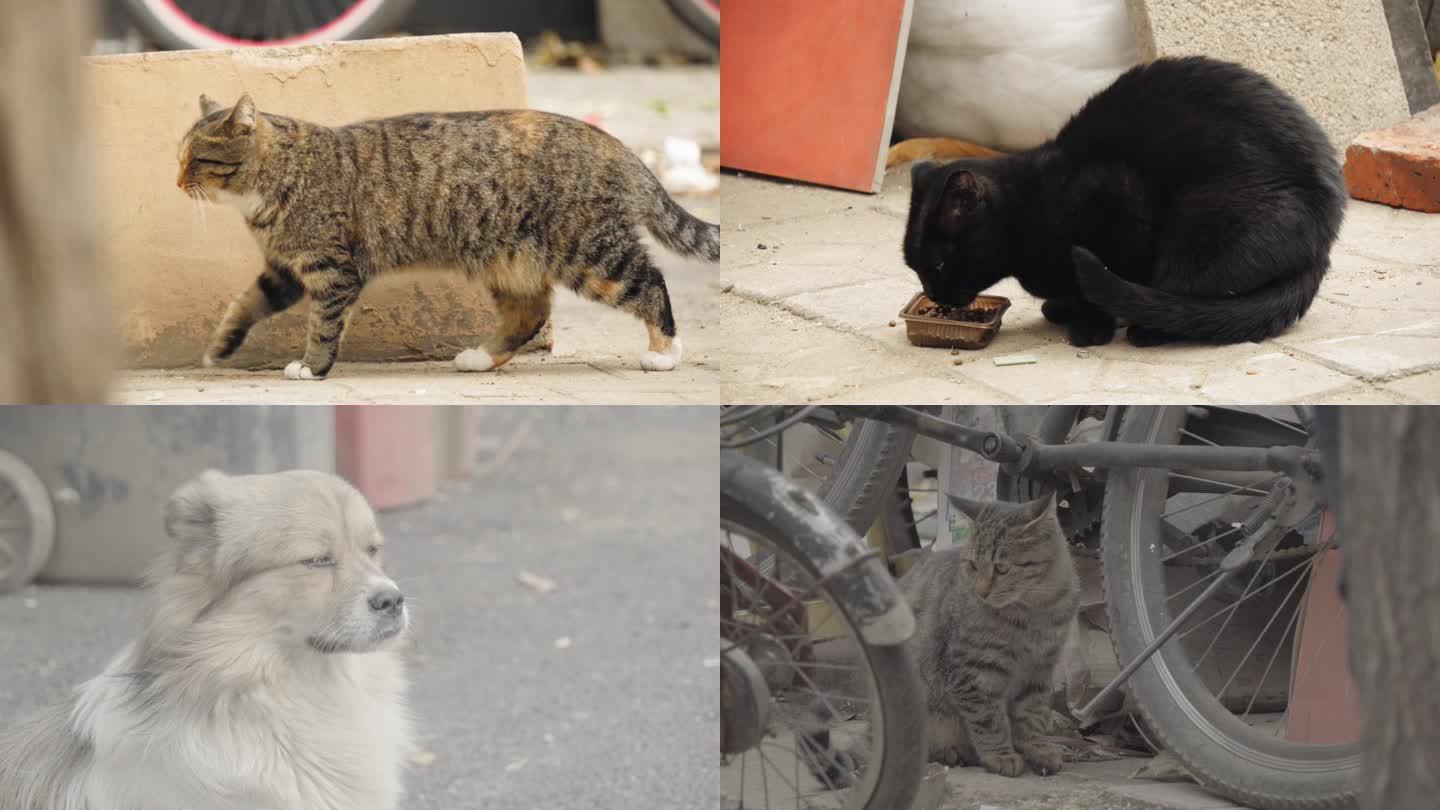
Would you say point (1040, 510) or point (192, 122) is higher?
point (192, 122)

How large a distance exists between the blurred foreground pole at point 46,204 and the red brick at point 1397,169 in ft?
10.6

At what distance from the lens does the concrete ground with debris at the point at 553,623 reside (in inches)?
82.6

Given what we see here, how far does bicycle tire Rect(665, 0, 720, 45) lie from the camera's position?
4703 mm

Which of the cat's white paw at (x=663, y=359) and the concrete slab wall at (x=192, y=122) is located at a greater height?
the concrete slab wall at (x=192, y=122)

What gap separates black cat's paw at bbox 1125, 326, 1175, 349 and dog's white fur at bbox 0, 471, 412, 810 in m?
1.74

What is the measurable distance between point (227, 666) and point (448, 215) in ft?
3.62

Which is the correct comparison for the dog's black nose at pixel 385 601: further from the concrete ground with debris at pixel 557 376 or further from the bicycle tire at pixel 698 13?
the bicycle tire at pixel 698 13

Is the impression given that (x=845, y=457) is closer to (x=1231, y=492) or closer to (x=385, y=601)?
(x=1231, y=492)

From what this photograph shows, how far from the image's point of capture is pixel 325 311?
2.54m

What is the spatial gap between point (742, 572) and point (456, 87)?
46.9 inches

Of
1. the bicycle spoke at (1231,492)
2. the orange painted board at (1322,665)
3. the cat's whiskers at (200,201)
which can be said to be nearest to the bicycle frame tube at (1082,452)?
the bicycle spoke at (1231,492)

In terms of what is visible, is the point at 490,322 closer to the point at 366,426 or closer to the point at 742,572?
the point at 366,426

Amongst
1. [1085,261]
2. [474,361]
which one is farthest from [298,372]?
[1085,261]

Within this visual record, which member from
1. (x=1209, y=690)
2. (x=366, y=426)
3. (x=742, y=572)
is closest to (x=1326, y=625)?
(x=1209, y=690)
